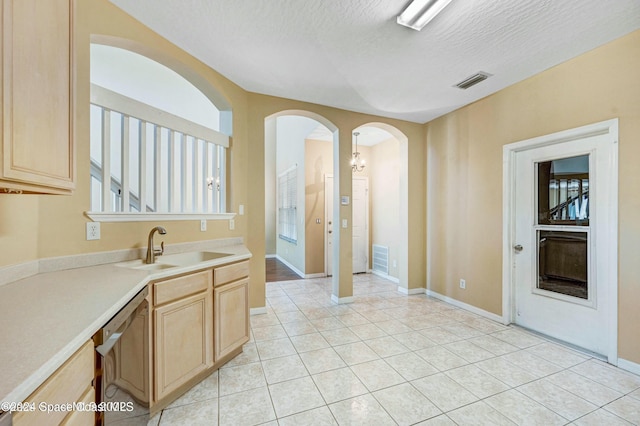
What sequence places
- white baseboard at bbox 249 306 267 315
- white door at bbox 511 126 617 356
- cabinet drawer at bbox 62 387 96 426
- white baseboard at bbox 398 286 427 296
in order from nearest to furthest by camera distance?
1. cabinet drawer at bbox 62 387 96 426
2. white door at bbox 511 126 617 356
3. white baseboard at bbox 249 306 267 315
4. white baseboard at bbox 398 286 427 296

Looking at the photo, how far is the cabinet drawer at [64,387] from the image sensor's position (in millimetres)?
644

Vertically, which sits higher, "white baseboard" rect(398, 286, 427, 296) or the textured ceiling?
the textured ceiling

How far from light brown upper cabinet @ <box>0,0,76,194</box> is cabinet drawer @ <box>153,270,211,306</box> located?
0.73 metres

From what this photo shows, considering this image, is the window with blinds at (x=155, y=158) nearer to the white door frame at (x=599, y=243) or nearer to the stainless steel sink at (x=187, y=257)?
the stainless steel sink at (x=187, y=257)

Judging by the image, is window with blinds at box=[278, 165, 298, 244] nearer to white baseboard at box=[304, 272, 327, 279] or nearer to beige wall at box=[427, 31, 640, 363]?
white baseboard at box=[304, 272, 327, 279]

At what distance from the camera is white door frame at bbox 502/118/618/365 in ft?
7.36

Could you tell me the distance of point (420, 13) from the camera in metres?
1.88

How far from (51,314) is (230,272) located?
1.28 meters

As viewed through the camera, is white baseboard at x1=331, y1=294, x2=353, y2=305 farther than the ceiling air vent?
Yes

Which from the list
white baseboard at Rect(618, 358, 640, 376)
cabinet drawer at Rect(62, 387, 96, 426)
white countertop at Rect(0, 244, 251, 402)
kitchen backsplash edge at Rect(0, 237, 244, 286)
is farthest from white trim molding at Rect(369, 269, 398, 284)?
cabinet drawer at Rect(62, 387, 96, 426)

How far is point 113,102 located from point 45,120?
0.94 m

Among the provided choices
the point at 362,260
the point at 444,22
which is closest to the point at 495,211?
the point at 444,22

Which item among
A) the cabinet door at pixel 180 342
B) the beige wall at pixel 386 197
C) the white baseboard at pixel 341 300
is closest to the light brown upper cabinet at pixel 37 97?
the cabinet door at pixel 180 342

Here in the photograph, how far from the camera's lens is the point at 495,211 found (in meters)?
3.21
